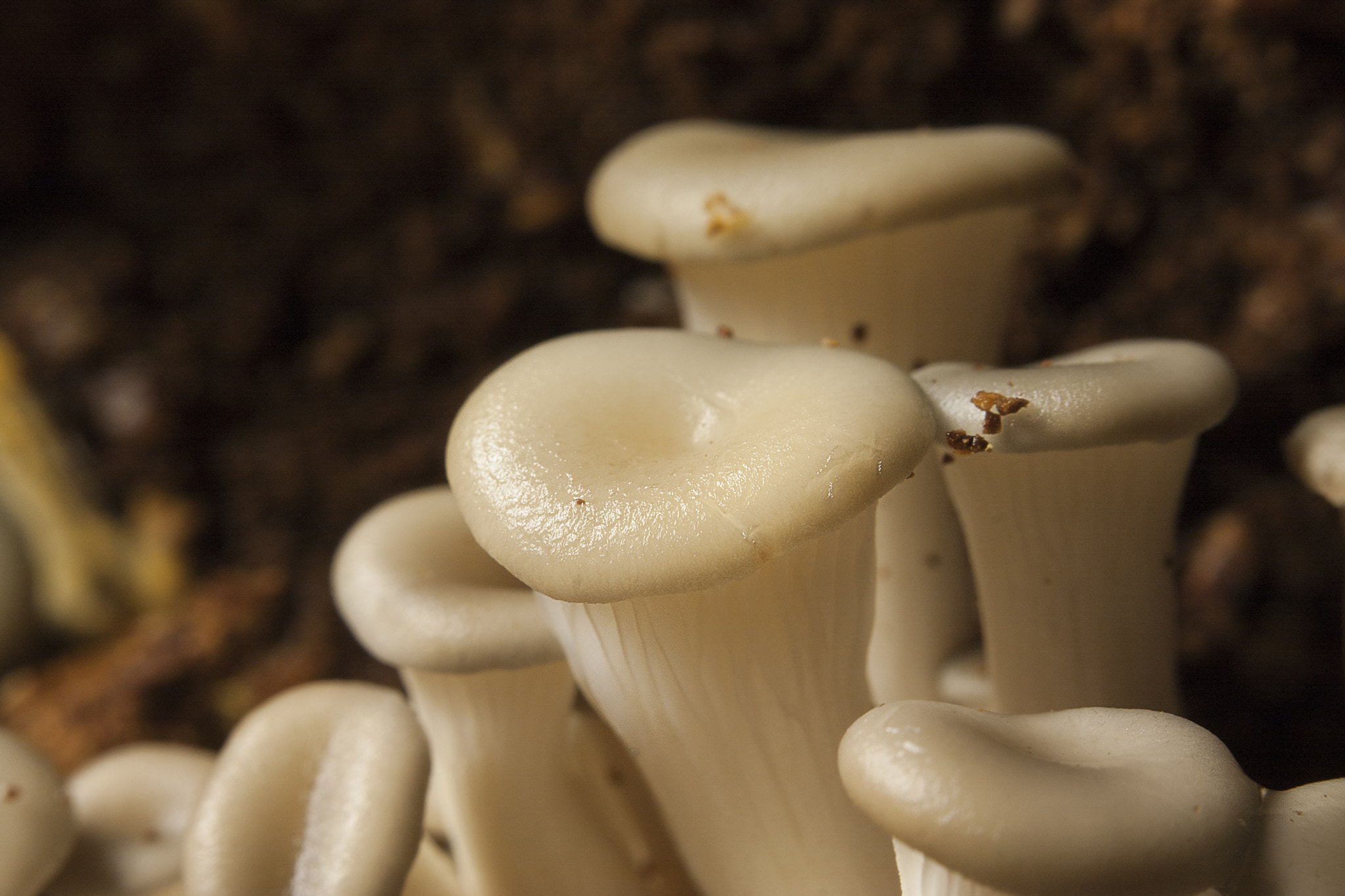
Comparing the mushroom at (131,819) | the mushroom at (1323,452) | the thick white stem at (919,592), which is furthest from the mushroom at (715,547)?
the mushroom at (131,819)

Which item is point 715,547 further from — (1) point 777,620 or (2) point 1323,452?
(2) point 1323,452

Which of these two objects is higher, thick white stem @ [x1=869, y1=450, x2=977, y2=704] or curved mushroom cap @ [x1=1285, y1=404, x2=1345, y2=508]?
curved mushroom cap @ [x1=1285, y1=404, x2=1345, y2=508]

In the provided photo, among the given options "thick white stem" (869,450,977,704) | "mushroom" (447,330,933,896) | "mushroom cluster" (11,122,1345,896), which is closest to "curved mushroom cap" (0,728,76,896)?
"mushroom cluster" (11,122,1345,896)

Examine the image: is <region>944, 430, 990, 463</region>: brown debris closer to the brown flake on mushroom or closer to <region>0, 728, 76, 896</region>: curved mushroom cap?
the brown flake on mushroom

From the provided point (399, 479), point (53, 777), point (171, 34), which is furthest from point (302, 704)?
point (171, 34)

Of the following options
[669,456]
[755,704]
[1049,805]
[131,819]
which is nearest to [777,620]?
[755,704]

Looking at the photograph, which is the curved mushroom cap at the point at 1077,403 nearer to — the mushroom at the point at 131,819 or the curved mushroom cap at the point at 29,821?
the mushroom at the point at 131,819
